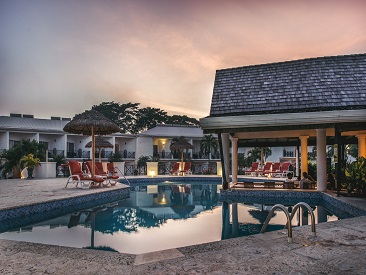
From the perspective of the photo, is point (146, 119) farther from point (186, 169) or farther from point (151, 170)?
point (186, 169)

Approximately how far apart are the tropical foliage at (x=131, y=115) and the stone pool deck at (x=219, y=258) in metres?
40.6

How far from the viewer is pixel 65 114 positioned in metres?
36.1

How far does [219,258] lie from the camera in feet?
12.8

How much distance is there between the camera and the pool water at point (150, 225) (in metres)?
6.18

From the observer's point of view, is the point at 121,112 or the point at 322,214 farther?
Answer: the point at 121,112

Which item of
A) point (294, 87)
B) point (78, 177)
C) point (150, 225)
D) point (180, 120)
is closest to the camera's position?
point (150, 225)

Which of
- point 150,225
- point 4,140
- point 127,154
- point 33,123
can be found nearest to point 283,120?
point 150,225

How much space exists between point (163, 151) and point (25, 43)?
18472 millimetres

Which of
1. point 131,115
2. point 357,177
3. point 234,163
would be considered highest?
point 131,115

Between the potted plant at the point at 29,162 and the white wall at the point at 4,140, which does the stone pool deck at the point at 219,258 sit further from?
the white wall at the point at 4,140

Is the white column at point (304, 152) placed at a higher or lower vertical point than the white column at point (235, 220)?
higher

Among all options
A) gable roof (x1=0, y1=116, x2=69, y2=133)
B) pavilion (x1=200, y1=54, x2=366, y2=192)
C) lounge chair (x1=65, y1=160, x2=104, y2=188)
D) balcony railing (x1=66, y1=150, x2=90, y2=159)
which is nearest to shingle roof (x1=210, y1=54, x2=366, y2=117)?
pavilion (x1=200, y1=54, x2=366, y2=192)

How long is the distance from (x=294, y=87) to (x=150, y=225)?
835cm

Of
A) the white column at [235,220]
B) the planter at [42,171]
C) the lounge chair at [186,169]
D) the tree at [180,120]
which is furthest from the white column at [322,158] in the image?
the tree at [180,120]
